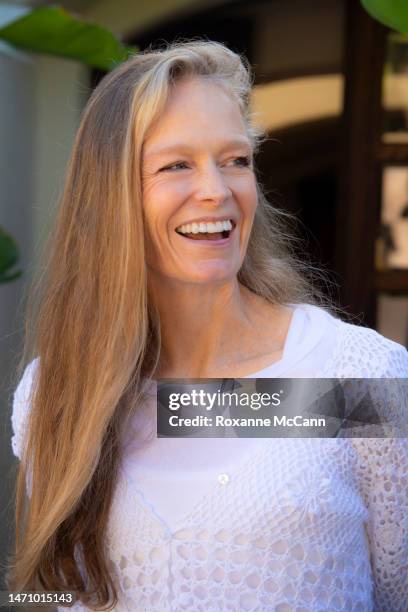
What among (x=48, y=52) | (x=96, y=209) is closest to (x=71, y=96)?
(x=48, y=52)

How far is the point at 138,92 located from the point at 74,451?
346mm

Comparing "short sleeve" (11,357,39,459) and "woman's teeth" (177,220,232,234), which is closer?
"woman's teeth" (177,220,232,234)

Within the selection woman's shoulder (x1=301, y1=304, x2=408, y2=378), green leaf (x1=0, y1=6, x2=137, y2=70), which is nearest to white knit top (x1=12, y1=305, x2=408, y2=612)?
woman's shoulder (x1=301, y1=304, x2=408, y2=378)

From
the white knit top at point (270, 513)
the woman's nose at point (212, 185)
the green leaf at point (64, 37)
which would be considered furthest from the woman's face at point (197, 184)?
the green leaf at point (64, 37)

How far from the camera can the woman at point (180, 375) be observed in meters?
0.81

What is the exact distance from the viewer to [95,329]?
881 millimetres

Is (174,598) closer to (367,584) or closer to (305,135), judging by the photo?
(367,584)

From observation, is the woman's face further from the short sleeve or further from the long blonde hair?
the short sleeve

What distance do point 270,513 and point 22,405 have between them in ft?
1.05

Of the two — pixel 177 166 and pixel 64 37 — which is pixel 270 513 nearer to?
pixel 177 166

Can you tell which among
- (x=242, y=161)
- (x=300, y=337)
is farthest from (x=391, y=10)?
(x=300, y=337)

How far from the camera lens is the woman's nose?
2.64 feet

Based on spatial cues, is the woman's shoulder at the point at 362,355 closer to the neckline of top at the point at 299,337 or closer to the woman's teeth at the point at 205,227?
the neckline of top at the point at 299,337

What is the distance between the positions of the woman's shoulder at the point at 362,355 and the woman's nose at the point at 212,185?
6.9 inches
